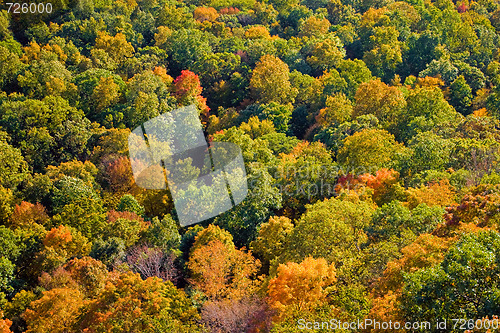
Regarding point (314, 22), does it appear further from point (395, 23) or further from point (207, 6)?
point (207, 6)

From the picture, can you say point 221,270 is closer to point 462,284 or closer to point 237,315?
point 237,315

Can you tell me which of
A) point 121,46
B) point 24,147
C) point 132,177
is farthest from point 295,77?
point 24,147

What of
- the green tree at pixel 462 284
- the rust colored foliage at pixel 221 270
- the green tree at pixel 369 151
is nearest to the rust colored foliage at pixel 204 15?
the green tree at pixel 369 151

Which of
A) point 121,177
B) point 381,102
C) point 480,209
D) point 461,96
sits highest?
point 381,102

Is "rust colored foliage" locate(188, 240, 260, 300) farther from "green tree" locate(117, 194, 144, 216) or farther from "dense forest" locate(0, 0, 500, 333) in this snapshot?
"green tree" locate(117, 194, 144, 216)

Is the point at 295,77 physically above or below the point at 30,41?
below

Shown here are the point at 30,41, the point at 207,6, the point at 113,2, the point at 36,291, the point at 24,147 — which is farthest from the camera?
the point at 207,6

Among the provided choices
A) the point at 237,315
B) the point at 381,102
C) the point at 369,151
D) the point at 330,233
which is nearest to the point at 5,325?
the point at 237,315

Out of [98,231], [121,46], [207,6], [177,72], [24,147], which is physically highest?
[207,6]
